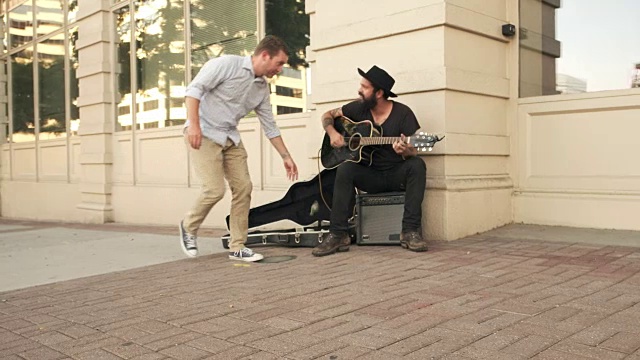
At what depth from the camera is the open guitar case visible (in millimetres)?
5574

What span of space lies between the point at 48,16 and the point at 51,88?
1433 millimetres

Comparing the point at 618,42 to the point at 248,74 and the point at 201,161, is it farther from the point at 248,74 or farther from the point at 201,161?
the point at 201,161

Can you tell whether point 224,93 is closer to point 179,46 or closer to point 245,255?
point 245,255

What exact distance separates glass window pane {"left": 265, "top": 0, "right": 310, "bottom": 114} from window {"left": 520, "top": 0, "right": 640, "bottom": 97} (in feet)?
7.94

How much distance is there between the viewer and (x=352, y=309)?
10.9ft

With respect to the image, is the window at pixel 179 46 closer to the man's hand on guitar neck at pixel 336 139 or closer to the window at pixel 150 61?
the window at pixel 150 61

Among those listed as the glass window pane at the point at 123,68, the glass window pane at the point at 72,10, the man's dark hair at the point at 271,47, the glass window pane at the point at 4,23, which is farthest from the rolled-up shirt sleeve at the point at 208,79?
the glass window pane at the point at 4,23

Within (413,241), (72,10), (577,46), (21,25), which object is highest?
(21,25)

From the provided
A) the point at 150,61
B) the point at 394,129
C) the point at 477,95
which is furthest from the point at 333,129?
the point at 150,61

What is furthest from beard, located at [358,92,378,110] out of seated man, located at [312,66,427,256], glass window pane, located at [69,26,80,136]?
glass window pane, located at [69,26,80,136]

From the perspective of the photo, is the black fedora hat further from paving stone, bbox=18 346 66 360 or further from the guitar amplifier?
paving stone, bbox=18 346 66 360

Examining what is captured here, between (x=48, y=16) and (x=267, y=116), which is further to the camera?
(x=48, y=16)

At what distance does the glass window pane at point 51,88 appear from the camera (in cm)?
1196

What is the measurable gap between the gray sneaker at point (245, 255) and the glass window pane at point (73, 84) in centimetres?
729
